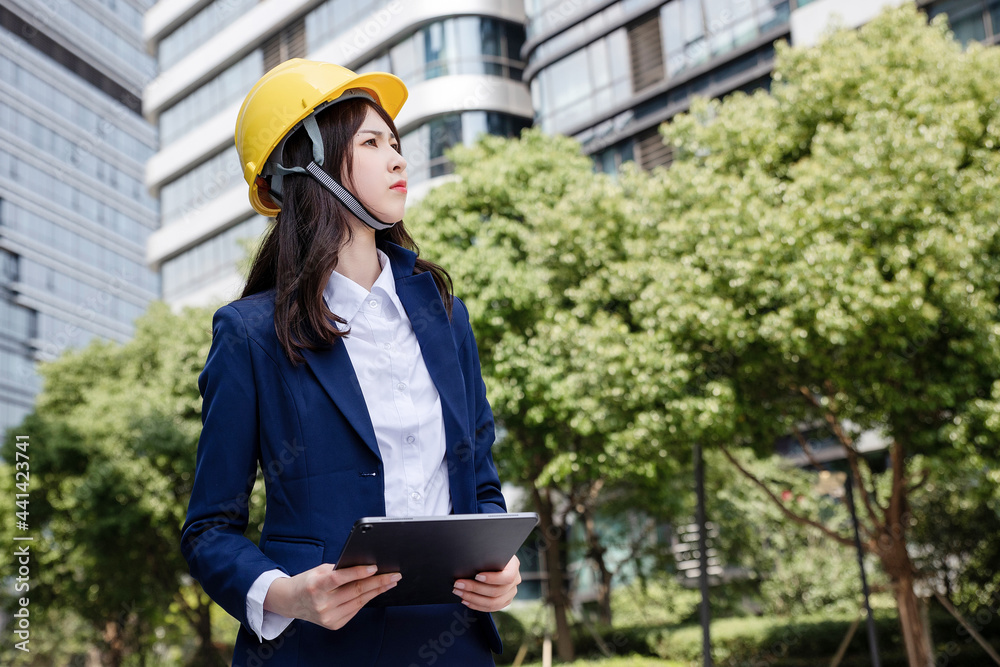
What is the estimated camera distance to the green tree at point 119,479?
57.8 ft

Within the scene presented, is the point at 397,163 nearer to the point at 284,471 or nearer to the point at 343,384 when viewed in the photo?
the point at 343,384

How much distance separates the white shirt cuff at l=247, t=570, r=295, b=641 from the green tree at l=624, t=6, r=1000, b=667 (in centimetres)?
956

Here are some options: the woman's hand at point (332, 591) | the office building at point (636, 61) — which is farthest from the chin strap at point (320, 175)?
the office building at point (636, 61)

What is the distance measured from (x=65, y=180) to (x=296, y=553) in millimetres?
59184

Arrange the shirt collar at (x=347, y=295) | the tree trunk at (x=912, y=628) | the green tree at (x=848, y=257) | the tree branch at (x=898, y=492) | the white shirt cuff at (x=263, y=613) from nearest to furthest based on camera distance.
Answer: the white shirt cuff at (x=263, y=613)
the shirt collar at (x=347, y=295)
the green tree at (x=848, y=257)
the tree trunk at (x=912, y=628)
the tree branch at (x=898, y=492)

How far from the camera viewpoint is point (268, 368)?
1714mm

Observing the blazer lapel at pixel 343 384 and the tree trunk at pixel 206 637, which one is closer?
the blazer lapel at pixel 343 384

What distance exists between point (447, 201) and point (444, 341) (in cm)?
1498

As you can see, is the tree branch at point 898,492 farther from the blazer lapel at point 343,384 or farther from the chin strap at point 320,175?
the blazer lapel at point 343,384

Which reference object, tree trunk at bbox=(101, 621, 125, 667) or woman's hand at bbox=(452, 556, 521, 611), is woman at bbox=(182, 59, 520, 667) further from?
tree trunk at bbox=(101, 621, 125, 667)

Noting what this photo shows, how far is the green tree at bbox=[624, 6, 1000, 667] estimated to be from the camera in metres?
10.1

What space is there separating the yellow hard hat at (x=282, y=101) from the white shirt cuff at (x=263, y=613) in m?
0.94

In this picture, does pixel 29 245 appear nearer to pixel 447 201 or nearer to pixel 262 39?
pixel 262 39

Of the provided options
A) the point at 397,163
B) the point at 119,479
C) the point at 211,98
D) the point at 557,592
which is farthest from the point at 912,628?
the point at 211,98
